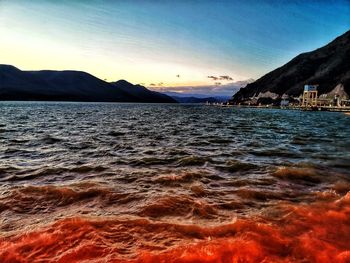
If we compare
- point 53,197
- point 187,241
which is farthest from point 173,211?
point 53,197

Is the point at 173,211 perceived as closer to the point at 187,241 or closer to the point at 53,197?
the point at 187,241

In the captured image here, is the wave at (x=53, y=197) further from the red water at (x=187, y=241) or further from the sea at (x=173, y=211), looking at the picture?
the red water at (x=187, y=241)

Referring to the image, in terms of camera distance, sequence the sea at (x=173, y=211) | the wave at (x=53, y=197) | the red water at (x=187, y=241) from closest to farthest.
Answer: the red water at (x=187, y=241)
the sea at (x=173, y=211)
the wave at (x=53, y=197)

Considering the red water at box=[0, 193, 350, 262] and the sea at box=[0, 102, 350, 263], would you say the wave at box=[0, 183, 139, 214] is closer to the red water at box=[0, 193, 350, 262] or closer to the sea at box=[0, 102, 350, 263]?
the sea at box=[0, 102, 350, 263]

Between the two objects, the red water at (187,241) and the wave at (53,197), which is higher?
the red water at (187,241)

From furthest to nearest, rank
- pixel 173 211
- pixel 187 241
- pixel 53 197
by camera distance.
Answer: pixel 53 197 < pixel 173 211 < pixel 187 241

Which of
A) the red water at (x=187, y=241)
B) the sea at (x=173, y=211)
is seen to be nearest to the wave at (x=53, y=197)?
the sea at (x=173, y=211)

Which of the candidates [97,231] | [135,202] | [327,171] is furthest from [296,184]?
[97,231]

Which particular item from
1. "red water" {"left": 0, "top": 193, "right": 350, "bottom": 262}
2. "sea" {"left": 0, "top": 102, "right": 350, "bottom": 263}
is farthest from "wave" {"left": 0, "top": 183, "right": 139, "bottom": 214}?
"red water" {"left": 0, "top": 193, "right": 350, "bottom": 262}

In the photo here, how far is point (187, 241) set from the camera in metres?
6.16

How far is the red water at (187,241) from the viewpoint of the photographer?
5488 millimetres

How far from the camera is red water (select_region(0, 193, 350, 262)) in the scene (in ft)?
18.0

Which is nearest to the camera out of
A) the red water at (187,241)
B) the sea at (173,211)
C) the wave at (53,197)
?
the red water at (187,241)

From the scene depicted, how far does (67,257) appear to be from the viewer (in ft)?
17.8
